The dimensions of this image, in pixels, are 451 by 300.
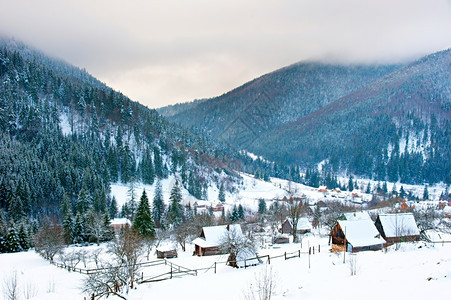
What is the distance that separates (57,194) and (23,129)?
1802 inches

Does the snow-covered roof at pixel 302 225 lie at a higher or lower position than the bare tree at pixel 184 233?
lower

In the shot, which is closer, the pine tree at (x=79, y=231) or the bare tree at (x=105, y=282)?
the bare tree at (x=105, y=282)

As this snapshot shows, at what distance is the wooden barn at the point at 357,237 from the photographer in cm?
4616

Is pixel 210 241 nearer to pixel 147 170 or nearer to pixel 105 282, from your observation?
pixel 105 282

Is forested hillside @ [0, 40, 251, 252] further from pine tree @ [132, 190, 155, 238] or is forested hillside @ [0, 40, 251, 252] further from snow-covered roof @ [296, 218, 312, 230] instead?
snow-covered roof @ [296, 218, 312, 230]

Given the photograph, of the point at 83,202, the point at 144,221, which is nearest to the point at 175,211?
the point at 83,202

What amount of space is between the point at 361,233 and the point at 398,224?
25.2 ft

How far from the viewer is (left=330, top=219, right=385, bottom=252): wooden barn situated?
46156mm

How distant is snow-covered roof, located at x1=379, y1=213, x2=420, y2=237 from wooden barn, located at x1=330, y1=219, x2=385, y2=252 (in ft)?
11.3

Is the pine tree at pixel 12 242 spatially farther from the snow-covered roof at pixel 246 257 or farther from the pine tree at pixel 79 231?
the snow-covered roof at pixel 246 257

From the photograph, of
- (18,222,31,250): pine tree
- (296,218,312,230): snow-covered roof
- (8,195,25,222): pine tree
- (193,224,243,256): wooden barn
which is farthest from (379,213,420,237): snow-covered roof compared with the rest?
(8,195,25,222): pine tree

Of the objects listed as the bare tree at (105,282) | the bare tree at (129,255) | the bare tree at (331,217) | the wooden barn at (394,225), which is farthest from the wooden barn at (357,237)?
the bare tree at (105,282)

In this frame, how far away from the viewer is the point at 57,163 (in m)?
108

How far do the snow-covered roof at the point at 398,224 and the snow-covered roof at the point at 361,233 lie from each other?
135 inches
